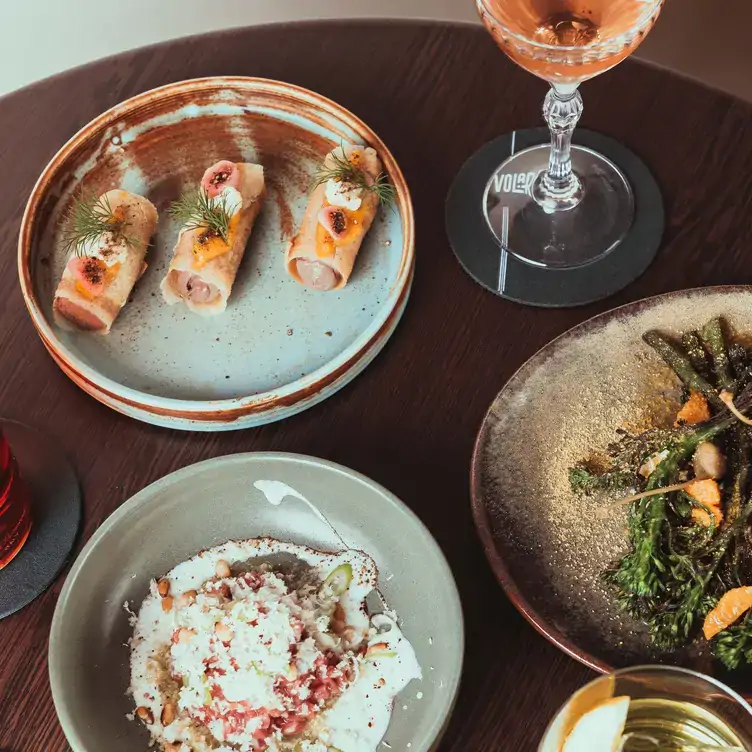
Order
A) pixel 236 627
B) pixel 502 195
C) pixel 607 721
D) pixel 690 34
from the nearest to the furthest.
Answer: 1. pixel 607 721
2. pixel 236 627
3. pixel 502 195
4. pixel 690 34

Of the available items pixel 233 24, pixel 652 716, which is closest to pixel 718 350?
pixel 652 716

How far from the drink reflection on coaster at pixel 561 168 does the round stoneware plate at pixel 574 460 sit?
0.17 metres

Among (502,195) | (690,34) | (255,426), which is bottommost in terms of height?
(690,34)

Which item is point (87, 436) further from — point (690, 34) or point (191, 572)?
point (690, 34)

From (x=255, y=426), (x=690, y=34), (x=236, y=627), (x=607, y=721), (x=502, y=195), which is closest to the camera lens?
(x=607, y=721)

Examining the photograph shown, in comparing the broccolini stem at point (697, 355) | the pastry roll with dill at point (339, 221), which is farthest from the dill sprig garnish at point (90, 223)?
the broccolini stem at point (697, 355)

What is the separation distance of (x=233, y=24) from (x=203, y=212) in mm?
1135

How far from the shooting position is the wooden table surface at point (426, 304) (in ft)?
3.60

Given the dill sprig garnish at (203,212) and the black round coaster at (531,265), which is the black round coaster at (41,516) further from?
the black round coaster at (531,265)

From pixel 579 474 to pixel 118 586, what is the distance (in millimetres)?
542

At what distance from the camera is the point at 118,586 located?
43.6 inches

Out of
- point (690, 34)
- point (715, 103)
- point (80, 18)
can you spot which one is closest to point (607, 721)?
point (715, 103)

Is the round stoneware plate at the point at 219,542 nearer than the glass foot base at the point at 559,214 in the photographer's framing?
Yes

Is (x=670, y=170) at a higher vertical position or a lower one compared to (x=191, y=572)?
higher
